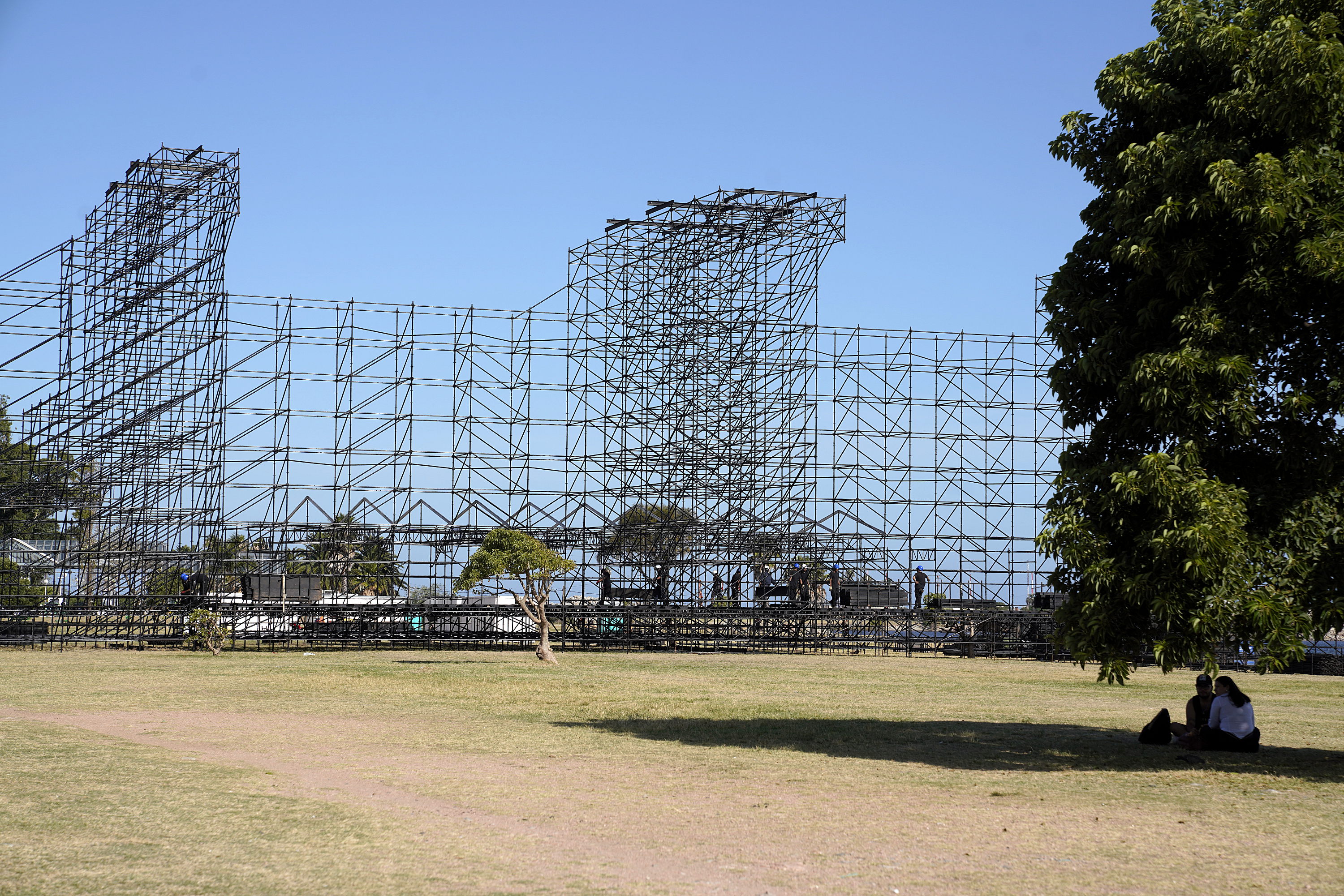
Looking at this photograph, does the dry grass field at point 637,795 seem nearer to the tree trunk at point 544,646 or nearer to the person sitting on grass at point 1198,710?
the person sitting on grass at point 1198,710

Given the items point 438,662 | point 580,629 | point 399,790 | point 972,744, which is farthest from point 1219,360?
point 580,629

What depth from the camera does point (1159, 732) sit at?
11.0m

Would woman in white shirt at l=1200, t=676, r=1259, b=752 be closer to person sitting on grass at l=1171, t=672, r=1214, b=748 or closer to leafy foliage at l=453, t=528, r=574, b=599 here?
person sitting on grass at l=1171, t=672, r=1214, b=748

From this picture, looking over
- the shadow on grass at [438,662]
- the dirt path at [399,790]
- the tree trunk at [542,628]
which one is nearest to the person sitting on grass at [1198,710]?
the dirt path at [399,790]

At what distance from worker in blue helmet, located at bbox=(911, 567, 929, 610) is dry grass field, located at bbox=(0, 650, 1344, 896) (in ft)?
43.3

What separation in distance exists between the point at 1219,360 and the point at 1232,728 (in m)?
3.27

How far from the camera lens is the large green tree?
29.6ft

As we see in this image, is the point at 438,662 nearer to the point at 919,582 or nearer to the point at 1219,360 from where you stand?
the point at 919,582

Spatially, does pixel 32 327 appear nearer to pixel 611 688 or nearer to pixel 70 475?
pixel 70 475

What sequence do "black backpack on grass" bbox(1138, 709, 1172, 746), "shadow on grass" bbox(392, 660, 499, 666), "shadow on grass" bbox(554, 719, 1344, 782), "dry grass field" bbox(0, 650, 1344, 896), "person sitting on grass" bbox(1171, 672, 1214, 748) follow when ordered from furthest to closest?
"shadow on grass" bbox(392, 660, 499, 666) < "black backpack on grass" bbox(1138, 709, 1172, 746) < "person sitting on grass" bbox(1171, 672, 1214, 748) < "shadow on grass" bbox(554, 719, 1344, 782) < "dry grass field" bbox(0, 650, 1344, 896)

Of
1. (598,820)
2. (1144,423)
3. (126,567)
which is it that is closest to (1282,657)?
(1144,423)

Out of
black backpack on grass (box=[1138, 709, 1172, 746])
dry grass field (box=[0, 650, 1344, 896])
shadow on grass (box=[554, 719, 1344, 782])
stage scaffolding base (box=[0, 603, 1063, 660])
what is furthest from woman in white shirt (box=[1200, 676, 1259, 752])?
stage scaffolding base (box=[0, 603, 1063, 660])

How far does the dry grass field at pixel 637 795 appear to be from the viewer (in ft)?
19.3

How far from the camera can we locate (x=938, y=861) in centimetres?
624
